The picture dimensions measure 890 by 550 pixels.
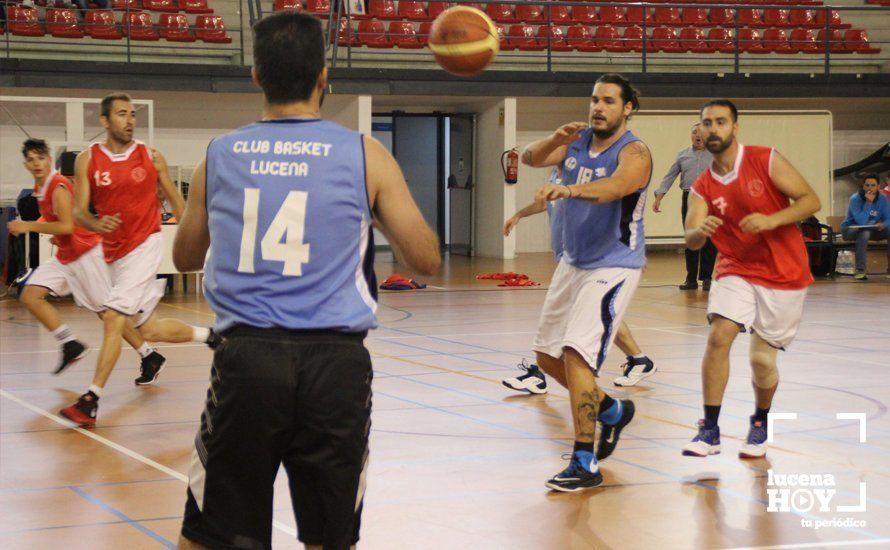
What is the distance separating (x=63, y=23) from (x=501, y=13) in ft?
27.0

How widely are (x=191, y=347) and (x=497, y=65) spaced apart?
13087 millimetres

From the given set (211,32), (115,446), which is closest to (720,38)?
(211,32)

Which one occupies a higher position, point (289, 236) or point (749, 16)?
point (749, 16)

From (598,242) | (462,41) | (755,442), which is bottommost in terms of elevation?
(755,442)

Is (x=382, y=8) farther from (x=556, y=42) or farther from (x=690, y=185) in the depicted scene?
(x=690, y=185)

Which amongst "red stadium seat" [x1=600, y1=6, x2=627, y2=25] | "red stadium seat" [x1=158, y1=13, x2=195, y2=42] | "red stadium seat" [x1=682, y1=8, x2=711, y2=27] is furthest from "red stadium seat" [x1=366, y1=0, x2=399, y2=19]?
"red stadium seat" [x1=682, y1=8, x2=711, y2=27]

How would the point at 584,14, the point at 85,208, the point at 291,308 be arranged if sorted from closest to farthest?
the point at 291,308 < the point at 85,208 < the point at 584,14

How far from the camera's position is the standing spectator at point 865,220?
54.7 ft

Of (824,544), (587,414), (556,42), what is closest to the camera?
(824,544)

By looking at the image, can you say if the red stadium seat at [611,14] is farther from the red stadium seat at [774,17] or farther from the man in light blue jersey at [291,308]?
the man in light blue jersey at [291,308]

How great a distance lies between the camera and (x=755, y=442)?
18.7 feet

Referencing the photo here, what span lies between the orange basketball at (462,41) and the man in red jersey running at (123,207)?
6.14 ft

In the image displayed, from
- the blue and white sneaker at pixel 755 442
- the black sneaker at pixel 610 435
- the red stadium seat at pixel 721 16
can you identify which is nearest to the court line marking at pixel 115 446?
the black sneaker at pixel 610 435

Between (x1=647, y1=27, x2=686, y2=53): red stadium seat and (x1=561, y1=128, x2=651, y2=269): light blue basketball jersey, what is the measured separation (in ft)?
56.2
